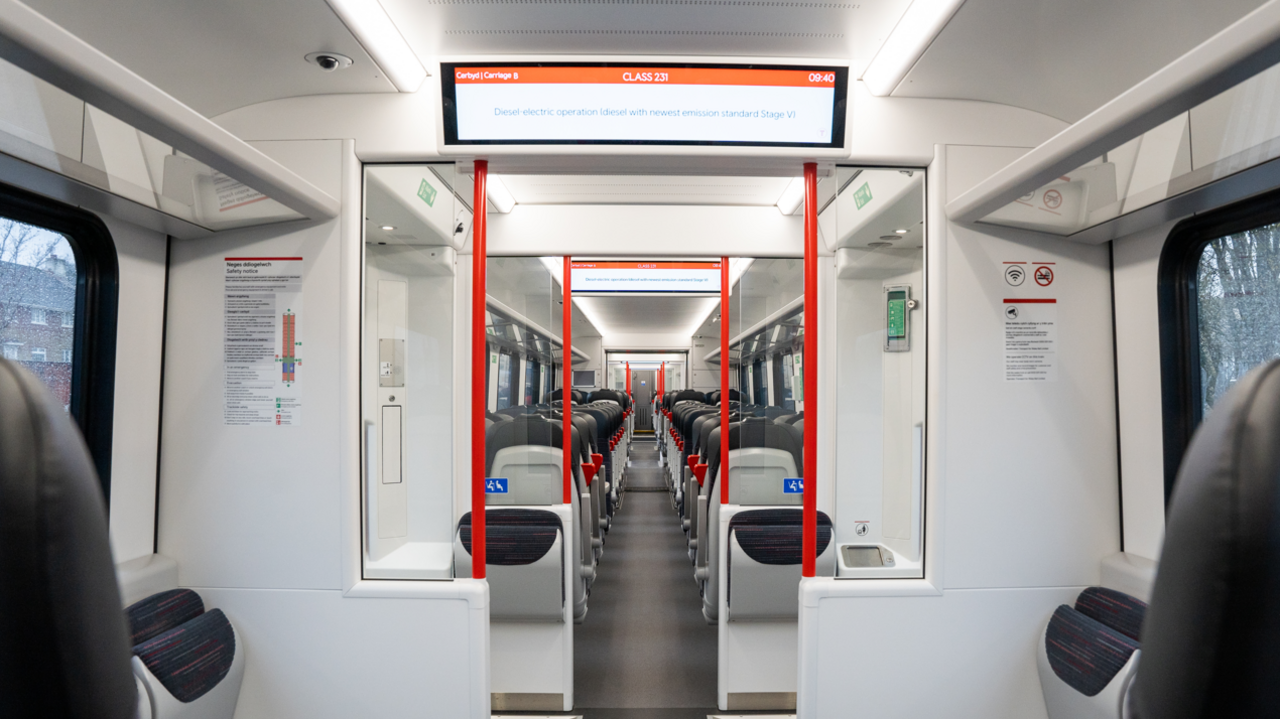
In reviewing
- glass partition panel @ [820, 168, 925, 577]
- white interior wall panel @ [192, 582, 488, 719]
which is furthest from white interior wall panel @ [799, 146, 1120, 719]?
white interior wall panel @ [192, 582, 488, 719]

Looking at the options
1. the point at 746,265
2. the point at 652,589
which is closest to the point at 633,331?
the point at 652,589

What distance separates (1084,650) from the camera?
2.06m

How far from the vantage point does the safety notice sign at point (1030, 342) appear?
2.30m

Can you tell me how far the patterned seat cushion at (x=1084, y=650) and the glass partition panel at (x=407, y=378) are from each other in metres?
2.22

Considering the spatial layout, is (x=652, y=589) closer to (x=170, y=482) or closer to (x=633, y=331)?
(x=170, y=482)

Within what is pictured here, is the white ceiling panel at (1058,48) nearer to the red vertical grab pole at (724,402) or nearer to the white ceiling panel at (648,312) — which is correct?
the red vertical grab pole at (724,402)

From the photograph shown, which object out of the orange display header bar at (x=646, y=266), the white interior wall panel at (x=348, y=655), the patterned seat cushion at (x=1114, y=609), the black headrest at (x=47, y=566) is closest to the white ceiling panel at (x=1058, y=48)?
the patterned seat cushion at (x=1114, y=609)

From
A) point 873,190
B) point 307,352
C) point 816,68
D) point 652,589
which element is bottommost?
point 652,589

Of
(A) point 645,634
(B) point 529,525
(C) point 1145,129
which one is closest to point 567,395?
(B) point 529,525

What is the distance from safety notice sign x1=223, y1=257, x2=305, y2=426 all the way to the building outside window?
0.49 meters

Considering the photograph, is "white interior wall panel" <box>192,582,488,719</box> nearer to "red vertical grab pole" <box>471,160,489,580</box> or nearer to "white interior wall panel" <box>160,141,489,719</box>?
"white interior wall panel" <box>160,141,489,719</box>

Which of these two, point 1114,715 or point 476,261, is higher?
point 476,261

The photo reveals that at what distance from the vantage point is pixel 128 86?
1.31 m

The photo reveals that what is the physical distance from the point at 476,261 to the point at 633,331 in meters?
11.4
